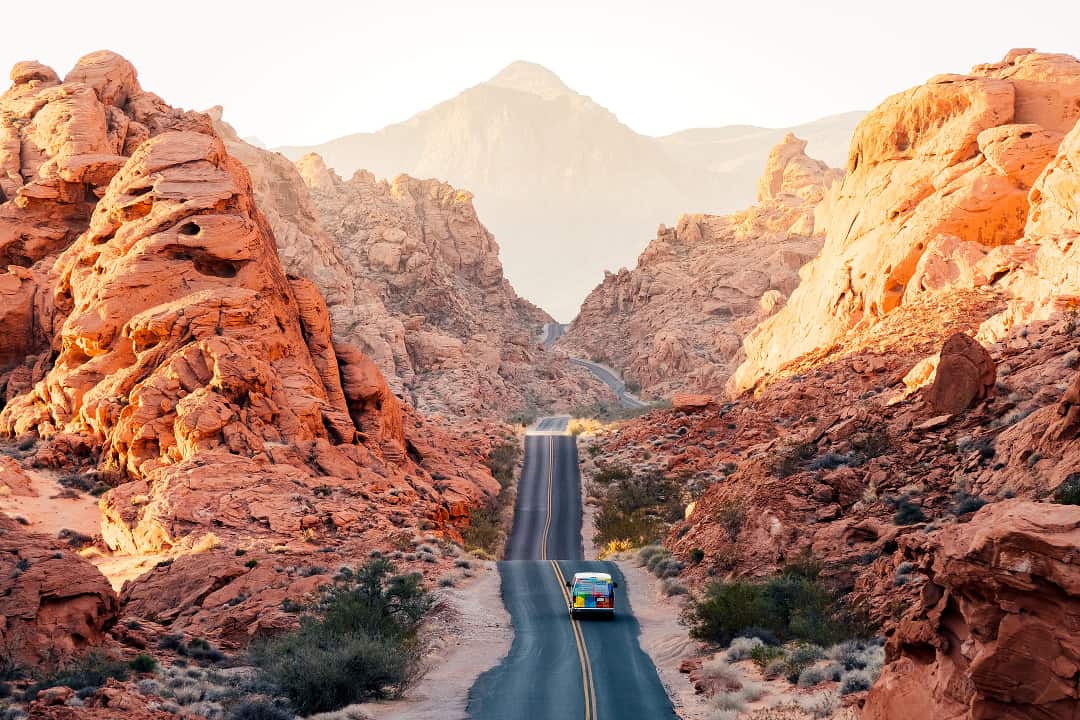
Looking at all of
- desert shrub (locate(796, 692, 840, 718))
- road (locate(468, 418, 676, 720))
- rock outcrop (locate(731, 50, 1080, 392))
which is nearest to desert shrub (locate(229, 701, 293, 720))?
road (locate(468, 418, 676, 720))

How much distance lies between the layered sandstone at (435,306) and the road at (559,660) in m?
40.0

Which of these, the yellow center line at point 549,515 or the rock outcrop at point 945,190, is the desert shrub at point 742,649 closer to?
the yellow center line at point 549,515

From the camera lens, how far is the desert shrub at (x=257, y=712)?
16.3 m

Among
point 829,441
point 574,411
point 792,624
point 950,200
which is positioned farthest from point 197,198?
point 574,411

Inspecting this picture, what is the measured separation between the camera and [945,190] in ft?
153

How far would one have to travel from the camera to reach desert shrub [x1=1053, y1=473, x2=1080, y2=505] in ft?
62.3

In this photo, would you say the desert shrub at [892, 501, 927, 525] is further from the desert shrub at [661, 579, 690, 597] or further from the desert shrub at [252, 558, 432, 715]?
the desert shrub at [252, 558, 432, 715]

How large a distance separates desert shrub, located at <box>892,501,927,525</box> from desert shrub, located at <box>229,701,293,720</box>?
53.0ft

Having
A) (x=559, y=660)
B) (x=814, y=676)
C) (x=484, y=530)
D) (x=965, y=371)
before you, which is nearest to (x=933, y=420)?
(x=965, y=371)

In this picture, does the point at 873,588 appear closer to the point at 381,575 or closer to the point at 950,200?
the point at 381,575

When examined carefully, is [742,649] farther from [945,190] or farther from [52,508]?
[945,190]

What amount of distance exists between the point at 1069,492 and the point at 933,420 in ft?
32.6

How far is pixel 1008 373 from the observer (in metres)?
30.0

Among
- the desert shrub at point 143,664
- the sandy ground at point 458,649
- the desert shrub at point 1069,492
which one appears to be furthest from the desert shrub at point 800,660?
the desert shrub at point 143,664
